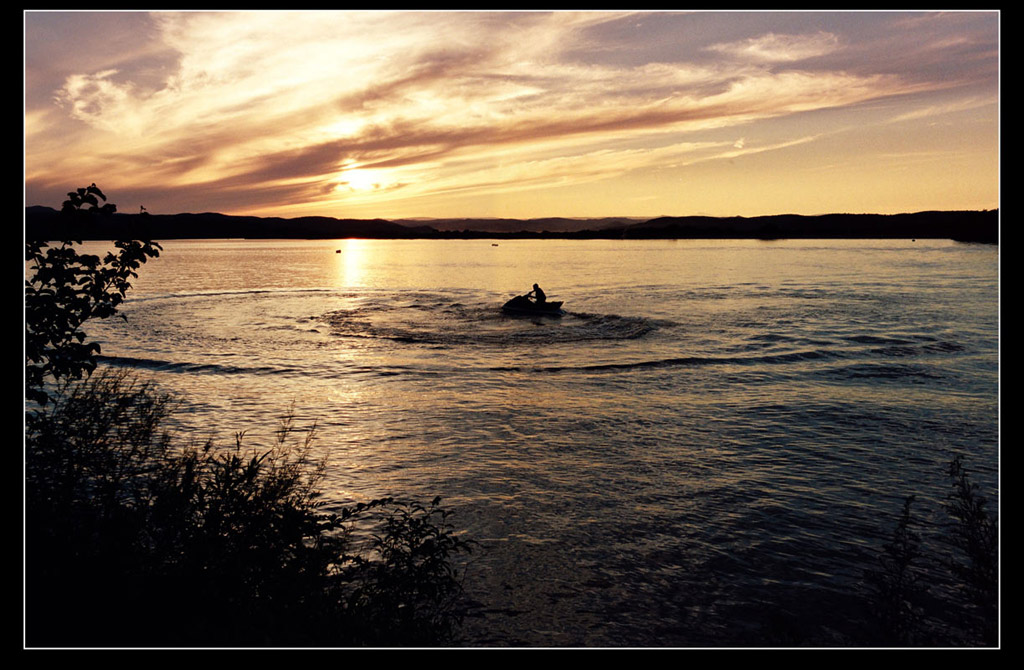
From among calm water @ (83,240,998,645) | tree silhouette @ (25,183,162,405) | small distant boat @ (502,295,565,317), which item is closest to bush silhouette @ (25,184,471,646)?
tree silhouette @ (25,183,162,405)

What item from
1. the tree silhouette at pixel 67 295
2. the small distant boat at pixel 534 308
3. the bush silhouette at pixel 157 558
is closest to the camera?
the bush silhouette at pixel 157 558

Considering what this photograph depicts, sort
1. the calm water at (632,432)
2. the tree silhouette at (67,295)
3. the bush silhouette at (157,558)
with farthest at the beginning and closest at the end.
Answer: the calm water at (632,432) < the tree silhouette at (67,295) < the bush silhouette at (157,558)

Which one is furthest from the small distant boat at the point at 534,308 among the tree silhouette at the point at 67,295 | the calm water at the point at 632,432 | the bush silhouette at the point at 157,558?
the tree silhouette at the point at 67,295

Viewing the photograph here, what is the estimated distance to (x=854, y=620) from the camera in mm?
9031

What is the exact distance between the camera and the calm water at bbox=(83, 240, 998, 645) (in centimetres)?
985

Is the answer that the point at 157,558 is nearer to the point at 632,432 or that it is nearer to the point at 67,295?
the point at 67,295

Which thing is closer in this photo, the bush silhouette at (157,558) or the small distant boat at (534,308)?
the bush silhouette at (157,558)

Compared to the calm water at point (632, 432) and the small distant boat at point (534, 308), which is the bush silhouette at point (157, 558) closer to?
the calm water at point (632, 432)

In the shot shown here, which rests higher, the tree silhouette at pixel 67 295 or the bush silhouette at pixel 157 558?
the tree silhouette at pixel 67 295

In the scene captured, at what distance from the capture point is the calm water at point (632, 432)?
32.3ft

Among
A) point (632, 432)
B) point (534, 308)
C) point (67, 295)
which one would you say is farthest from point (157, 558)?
point (534, 308)

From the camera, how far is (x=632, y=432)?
59.3 feet

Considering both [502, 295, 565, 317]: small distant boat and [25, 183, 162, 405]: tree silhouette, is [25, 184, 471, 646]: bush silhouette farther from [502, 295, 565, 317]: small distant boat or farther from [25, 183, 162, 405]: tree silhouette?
[502, 295, 565, 317]: small distant boat
